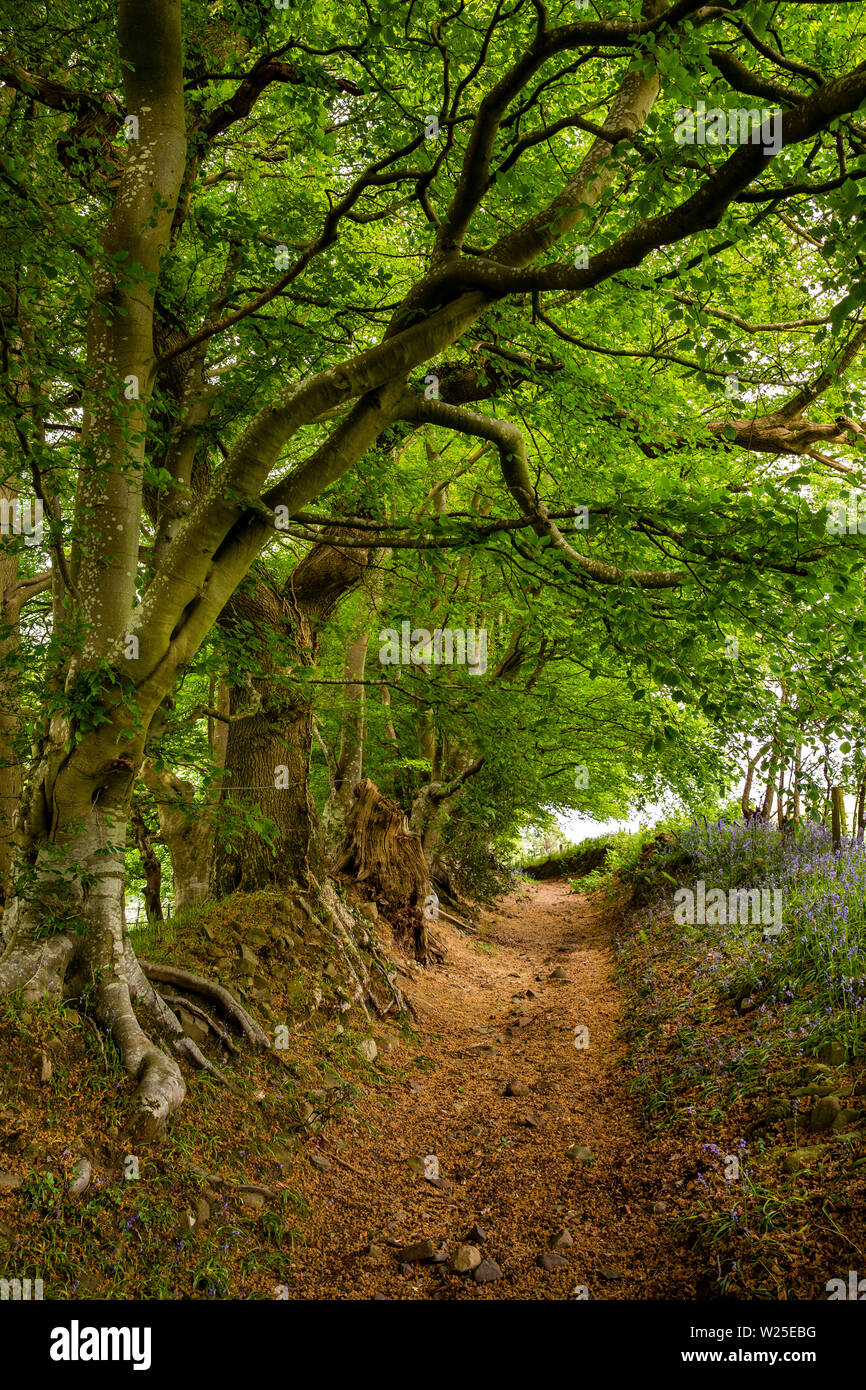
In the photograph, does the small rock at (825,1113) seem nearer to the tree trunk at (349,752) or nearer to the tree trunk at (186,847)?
the tree trunk at (349,752)

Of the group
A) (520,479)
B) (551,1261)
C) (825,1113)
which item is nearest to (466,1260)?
(551,1261)

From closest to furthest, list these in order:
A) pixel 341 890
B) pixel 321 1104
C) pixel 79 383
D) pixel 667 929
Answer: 1. pixel 79 383
2. pixel 321 1104
3. pixel 341 890
4. pixel 667 929

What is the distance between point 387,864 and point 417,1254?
266 inches

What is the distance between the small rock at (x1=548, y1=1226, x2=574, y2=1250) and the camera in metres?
4.17

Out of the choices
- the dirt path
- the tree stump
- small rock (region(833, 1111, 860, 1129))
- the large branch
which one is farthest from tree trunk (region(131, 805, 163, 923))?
small rock (region(833, 1111, 860, 1129))

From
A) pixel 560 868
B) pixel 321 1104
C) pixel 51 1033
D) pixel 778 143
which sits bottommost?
pixel 560 868

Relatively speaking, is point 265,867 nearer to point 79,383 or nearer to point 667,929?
point 79,383

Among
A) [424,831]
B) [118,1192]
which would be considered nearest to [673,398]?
[118,1192]

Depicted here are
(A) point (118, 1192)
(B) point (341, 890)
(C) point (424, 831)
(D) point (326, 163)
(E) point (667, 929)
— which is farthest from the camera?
(C) point (424, 831)

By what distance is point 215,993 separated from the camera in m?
5.73

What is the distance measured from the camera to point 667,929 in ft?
35.4

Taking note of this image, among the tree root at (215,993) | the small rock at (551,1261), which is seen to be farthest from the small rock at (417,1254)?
the tree root at (215,993)

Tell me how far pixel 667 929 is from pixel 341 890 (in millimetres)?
5106

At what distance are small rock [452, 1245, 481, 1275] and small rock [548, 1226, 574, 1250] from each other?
455mm
